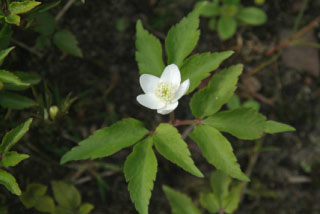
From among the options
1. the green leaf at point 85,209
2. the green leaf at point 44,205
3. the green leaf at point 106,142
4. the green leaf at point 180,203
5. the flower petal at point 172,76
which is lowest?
the green leaf at point 180,203

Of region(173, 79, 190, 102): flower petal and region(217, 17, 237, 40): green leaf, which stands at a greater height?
region(173, 79, 190, 102): flower petal

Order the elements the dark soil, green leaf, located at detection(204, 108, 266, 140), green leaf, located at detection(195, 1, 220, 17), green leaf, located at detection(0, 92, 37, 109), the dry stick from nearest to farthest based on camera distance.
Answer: green leaf, located at detection(204, 108, 266, 140)
green leaf, located at detection(0, 92, 37, 109)
the dark soil
green leaf, located at detection(195, 1, 220, 17)
the dry stick

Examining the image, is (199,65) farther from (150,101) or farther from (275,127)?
(275,127)

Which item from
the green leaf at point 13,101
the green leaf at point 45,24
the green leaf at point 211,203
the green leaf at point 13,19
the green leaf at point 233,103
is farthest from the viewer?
the green leaf at point 233,103

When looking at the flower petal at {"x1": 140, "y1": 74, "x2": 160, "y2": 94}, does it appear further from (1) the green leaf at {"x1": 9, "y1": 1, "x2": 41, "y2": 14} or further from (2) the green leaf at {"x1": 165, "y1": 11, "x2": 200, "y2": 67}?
(1) the green leaf at {"x1": 9, "y1": 1, "x2": 41, "y2": 14}

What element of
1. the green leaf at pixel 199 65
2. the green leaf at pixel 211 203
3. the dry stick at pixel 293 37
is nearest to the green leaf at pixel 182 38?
the green leaf at pixel 199 65

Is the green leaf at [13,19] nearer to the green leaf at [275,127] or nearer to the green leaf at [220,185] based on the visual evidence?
the green leaf at [275,127]

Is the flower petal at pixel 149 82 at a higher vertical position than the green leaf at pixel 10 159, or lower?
higher

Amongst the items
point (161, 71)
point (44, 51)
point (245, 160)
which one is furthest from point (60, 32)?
point (245, 160)

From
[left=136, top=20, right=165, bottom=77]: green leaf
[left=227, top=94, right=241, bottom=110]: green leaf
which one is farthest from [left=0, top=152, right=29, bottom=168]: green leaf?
[left=227, top=94, right=241, bottom=110]: green leaf
